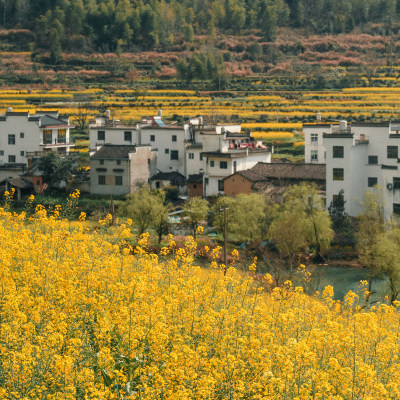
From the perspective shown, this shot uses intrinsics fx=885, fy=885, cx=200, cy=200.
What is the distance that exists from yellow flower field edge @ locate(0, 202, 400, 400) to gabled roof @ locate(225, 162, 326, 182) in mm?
27924

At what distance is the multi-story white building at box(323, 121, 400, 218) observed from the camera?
40438 millimetres

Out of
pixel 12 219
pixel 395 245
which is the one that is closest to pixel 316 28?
pixel 395 245

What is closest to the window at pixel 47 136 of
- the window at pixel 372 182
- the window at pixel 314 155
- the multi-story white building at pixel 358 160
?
the window at pixel 314 155

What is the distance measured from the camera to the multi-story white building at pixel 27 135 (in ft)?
182

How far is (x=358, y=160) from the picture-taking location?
134ft

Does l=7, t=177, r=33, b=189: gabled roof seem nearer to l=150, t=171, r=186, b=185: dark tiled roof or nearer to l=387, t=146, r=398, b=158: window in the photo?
l=150, t=171, r=186, b=185: dark tiled roof

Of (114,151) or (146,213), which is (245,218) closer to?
(146,213)

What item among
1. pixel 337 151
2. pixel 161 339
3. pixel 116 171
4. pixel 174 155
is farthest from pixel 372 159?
pixel 161 339

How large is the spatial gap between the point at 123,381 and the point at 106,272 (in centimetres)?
401

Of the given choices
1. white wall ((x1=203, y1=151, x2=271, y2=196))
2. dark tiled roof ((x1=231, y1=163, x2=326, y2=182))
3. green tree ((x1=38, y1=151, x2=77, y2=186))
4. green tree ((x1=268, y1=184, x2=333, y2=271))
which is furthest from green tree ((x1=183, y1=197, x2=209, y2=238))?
green tree ((x1=38, y1=151, x2=77, y2=186))

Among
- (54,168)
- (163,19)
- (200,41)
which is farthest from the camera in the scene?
(163,19)

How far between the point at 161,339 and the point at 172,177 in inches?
1563

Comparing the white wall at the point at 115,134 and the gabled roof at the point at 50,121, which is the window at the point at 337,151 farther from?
the gabled roof at the point at 50,121

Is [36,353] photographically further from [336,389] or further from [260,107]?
[260,107]
